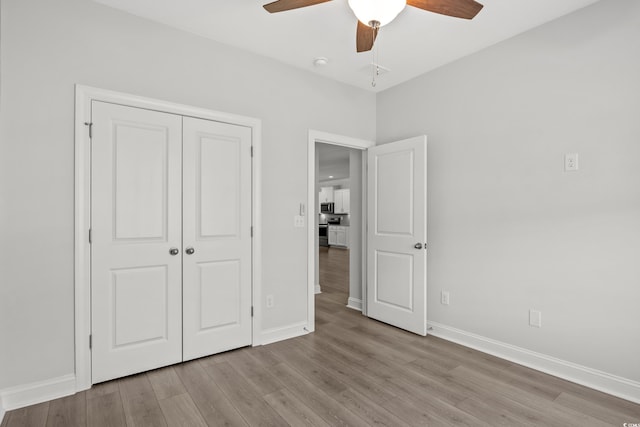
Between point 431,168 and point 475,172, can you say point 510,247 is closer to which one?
point 475,172

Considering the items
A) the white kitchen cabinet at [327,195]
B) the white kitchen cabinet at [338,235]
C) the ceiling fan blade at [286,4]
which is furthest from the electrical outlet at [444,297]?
the white kitchen cabinet at [327,195]

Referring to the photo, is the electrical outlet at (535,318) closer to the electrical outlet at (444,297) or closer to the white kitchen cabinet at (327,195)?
the electrical outlet at (444,297)

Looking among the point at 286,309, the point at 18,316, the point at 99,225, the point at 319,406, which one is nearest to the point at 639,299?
the point at 319,406

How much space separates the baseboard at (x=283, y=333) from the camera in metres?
3.15

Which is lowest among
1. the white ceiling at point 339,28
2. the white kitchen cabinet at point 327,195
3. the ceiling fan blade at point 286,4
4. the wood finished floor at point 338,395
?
the wood finished floor at point 338,395

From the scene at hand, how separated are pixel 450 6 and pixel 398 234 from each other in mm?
2224

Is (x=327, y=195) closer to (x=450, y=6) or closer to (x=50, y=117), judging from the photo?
(x=50, y=117)

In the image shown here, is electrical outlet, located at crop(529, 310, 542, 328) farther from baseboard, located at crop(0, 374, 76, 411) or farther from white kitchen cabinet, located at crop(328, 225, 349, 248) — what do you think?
white kitchen cabinet, located at crop(328, 225, 349, 248)

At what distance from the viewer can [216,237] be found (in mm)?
2877

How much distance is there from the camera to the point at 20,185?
2.12m

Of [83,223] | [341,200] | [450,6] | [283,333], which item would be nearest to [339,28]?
[450,6]

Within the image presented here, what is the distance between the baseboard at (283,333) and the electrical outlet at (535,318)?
80.8 inches

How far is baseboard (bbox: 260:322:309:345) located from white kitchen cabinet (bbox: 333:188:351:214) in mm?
8965

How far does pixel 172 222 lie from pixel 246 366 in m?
1.32
